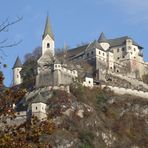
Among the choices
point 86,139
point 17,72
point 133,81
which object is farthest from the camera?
point 17,72

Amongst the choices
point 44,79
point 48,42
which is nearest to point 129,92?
point 44,79

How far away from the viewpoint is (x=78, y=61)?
80125 millimetres

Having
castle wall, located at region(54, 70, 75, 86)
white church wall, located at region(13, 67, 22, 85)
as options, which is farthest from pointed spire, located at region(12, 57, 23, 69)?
castle wall, located at region(54, 70, 75, 86)

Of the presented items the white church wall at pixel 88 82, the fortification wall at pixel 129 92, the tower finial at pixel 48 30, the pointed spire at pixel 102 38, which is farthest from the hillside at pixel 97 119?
the pointed spire at pixel 102 38

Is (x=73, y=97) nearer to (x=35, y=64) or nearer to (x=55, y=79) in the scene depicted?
(x=55, y=79)

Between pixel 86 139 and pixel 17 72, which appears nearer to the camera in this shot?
pixel 86 139

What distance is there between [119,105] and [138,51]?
1818 centimetres

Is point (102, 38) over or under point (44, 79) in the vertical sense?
over

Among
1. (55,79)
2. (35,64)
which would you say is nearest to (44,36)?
(35,64)

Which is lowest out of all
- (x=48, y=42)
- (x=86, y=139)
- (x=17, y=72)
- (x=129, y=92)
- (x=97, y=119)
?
(x=86, y=139)

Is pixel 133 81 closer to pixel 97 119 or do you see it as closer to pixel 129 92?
pixel 129 92

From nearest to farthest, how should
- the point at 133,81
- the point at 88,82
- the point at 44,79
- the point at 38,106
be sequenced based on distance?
the point at 38,106 → the point at 44,79 → the point at 88,82 → the point at 133,81

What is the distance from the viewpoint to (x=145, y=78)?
82.0 meters

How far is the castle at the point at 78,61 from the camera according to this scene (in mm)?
69250
